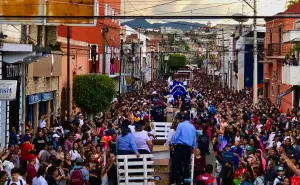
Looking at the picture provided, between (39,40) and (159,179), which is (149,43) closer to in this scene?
(39,40)

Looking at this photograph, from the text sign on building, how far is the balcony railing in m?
33.5

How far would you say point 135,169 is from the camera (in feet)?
56.9

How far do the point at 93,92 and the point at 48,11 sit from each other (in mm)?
21807

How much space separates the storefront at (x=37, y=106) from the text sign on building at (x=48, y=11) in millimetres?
11866

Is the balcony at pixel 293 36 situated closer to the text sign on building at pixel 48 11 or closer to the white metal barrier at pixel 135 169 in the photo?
the text sign on building at pixel 48 11

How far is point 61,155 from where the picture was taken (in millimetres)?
20328

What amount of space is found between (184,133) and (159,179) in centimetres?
123

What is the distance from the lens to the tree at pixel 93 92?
4429 centimetres

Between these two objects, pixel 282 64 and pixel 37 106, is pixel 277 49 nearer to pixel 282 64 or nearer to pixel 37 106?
pixel 282 64

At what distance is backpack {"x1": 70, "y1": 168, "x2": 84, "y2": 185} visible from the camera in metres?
17.1

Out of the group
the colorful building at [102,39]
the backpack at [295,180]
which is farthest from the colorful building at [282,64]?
the backpack at [295,180]

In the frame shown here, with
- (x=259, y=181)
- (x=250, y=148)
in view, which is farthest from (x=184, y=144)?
(x=250, y=148)

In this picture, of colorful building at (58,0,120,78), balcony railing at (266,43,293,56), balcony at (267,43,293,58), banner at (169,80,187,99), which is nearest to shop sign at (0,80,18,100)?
colorful building at (58,0,120,78)

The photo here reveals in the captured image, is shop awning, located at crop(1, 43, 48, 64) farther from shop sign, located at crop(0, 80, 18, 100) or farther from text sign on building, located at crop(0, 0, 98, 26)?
text sign on building, located at crop(0, 0, 98, 26)
